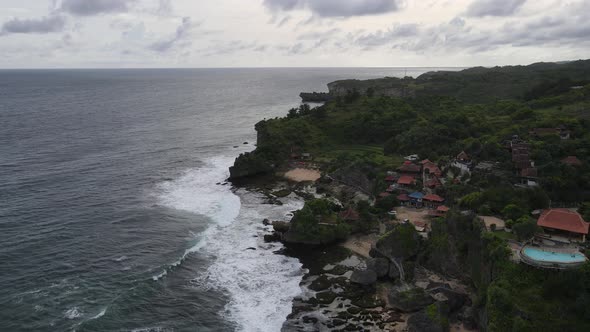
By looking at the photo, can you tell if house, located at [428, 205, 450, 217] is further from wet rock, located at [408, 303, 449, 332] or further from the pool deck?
wet rock, located at [408, 303, 449, 332]

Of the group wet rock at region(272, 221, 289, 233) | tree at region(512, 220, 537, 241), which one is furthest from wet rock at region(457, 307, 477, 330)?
wet rock at region(272, 221, 289, 233)

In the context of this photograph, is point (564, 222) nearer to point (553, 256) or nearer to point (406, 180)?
point (553, 256)

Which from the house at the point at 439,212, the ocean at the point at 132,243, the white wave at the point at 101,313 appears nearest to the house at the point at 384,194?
the house at the point at 439,212

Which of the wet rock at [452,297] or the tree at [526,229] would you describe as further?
the wet rock at [452,297]

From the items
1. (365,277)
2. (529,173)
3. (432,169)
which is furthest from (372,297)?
(432,169)

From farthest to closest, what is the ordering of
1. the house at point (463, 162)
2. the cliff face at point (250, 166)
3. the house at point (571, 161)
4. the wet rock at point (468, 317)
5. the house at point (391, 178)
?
the cliff face at point (250, 166) < the house at point (391, 178) < the house at point (463, 162) < the house at point (571, 161) < the wet rock at point (468, 317)

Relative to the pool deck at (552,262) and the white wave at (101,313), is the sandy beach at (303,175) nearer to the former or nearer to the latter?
the white wave at (101,313)
